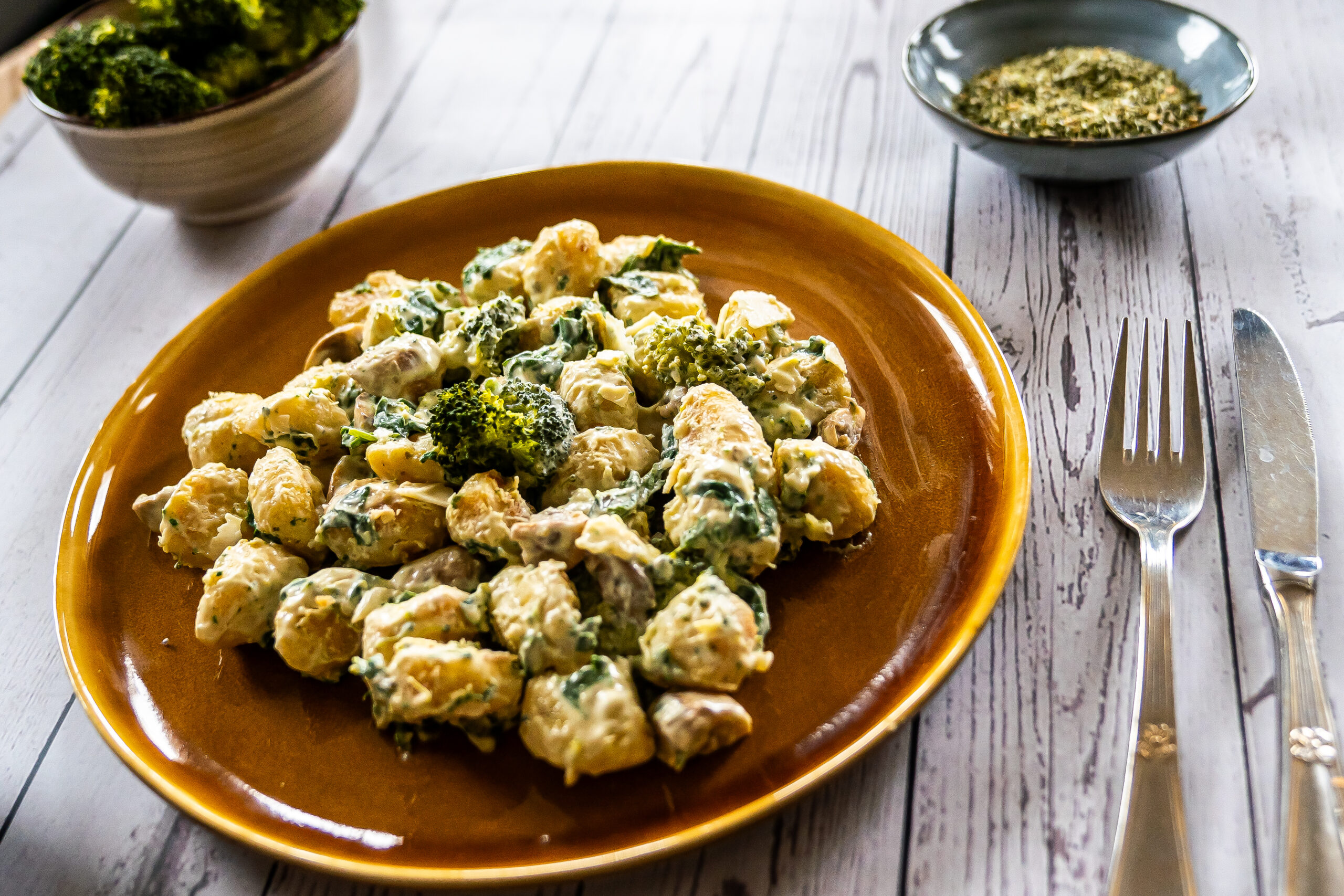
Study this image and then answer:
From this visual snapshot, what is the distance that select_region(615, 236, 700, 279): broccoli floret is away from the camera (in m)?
2.31

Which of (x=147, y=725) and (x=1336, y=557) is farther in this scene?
(x=1336, y=557)

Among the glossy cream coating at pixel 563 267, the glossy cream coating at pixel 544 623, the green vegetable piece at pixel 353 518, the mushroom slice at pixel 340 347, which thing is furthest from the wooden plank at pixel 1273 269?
the mushroom slice at pixel 340 347

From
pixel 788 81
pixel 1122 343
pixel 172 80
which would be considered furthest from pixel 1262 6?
pixel 172 80

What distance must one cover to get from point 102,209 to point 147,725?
7.17 feet

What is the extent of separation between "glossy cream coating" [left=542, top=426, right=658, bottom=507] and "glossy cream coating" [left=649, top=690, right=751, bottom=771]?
18.6 inches

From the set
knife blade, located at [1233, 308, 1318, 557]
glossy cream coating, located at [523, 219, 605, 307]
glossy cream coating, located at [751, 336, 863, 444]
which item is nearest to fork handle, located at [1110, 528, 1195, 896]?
knife blade, located at [1233, 308, 1318, 557]

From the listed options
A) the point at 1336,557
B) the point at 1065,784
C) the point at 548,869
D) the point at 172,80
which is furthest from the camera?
the point at 172,80

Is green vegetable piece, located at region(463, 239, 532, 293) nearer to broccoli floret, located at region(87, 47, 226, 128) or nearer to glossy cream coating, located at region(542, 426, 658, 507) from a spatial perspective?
glossy cream coating, located at region(542, 426, 658, 507)

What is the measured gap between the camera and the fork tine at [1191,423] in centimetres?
195

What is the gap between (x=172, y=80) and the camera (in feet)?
8.63

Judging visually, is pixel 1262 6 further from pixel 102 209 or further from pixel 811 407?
pixel 102 209

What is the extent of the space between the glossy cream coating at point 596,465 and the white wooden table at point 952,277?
0.67 meters

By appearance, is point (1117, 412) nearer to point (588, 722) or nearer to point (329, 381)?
point (588, 722)

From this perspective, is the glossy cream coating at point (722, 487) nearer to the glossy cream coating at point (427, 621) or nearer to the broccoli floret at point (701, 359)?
Result: the broccoli floret at point (701, 359)
